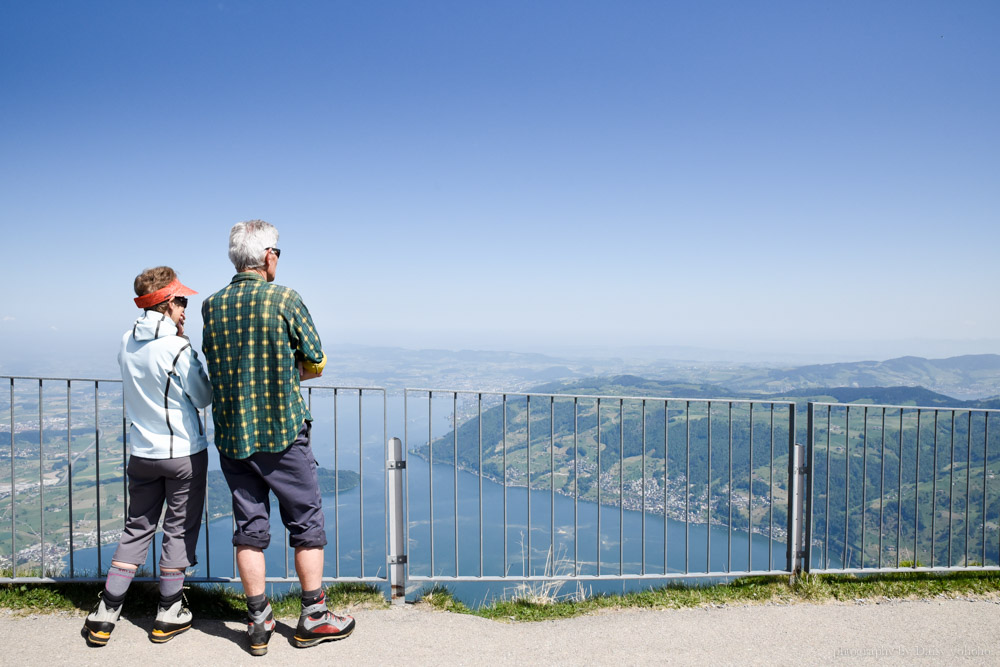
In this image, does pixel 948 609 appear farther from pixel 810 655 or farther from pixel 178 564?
pixel 178 564

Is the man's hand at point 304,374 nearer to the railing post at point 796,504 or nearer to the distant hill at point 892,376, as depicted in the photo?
the railing post at point 796,504

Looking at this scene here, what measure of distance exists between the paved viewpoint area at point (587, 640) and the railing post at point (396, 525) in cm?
16

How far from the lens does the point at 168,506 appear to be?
3078 millimetres

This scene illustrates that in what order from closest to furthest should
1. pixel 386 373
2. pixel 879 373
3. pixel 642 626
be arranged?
pixel 642 626 → pixel 386 373 → pixel 879 373

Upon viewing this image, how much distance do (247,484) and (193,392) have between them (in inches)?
20.6

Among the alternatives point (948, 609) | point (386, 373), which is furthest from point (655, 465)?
point (948, 609)

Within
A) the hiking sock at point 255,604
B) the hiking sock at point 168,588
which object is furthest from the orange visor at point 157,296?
the hiking sock at point 255,604

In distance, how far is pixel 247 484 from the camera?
2.90 m

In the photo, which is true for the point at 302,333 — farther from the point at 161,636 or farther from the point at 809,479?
the point at 809,479

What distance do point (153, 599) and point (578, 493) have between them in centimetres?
481

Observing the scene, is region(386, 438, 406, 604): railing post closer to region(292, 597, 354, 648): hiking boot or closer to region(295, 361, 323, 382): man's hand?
region(292, 597, 354, 648): hiking boot

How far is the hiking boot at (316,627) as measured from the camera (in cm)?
303

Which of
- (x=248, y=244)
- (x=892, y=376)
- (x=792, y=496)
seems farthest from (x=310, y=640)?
(x=892, y=376)

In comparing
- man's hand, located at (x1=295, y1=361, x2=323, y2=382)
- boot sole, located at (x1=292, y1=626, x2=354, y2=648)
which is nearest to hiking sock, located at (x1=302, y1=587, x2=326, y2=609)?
boot sole, located at (x1=292, y1=626, x2=354, y2=648)
